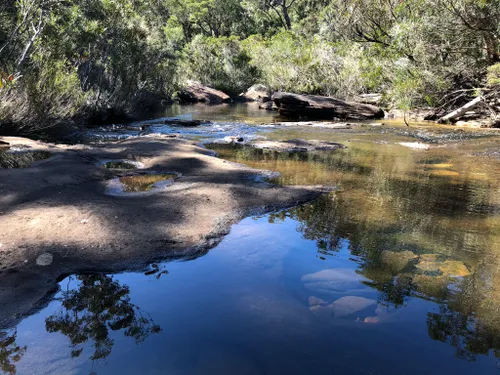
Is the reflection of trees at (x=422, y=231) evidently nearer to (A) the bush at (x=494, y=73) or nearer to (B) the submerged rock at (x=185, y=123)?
(A) the bush at (x=494, y=73)

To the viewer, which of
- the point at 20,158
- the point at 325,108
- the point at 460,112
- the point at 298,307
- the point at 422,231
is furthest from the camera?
the point at 325,108

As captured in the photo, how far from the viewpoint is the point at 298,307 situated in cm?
314

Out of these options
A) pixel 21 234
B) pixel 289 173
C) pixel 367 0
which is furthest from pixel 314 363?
pixel 367 0

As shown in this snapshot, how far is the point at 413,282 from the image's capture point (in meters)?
3.56

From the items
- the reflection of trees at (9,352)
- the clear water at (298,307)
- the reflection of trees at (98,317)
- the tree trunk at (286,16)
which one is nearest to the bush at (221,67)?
the tree trunk at (286,16)

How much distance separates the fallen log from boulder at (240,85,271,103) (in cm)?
1861

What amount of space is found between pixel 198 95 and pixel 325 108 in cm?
1487

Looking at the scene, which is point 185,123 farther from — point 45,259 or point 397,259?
point 397,259

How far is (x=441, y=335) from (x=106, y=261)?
9.15 ft

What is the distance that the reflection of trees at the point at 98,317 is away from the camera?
8.89 feet

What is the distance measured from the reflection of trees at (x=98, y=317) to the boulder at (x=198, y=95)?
97.1 ft

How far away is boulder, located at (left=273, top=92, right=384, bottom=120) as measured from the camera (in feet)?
68.2

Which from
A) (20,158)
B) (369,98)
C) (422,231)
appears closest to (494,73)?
(422,231)

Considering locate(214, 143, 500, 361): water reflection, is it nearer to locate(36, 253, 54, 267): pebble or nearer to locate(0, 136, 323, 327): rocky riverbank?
locate(0, 136, 323, 327): rocky riverbank
